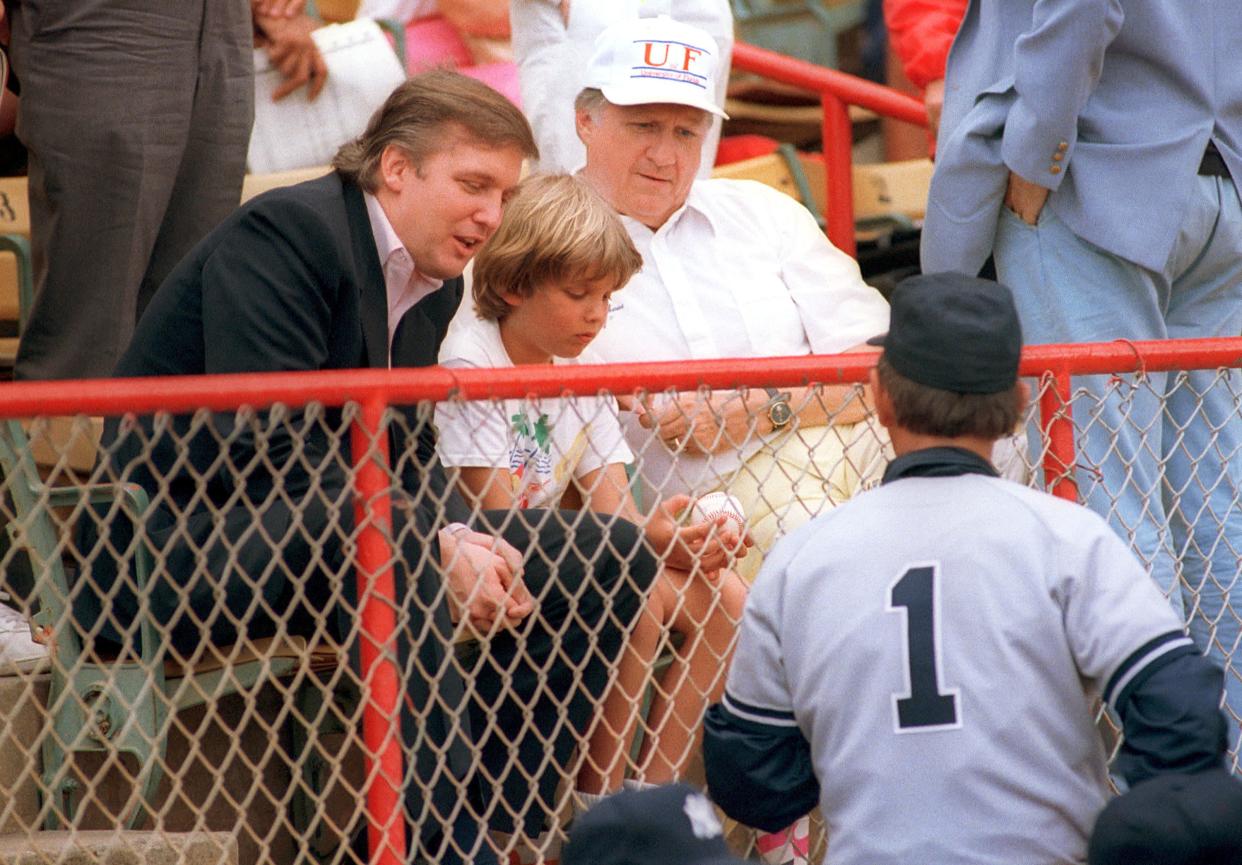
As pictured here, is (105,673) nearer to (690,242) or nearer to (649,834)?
(649,834)

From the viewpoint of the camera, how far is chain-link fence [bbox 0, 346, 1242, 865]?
2.70 metres

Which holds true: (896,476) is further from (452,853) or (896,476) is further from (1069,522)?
(452,853)

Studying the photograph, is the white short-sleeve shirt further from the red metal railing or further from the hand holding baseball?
the red metal railing

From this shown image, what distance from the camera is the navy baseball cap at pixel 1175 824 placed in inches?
81.7

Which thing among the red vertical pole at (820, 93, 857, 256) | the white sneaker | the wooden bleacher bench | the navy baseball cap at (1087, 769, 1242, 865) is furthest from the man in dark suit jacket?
the red vertical pole at (820, 93, 857, 256)

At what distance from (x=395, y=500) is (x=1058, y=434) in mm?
1132

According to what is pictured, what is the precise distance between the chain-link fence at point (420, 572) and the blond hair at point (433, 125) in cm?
50

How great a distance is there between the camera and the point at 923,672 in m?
2.30

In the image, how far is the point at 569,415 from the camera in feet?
11.8

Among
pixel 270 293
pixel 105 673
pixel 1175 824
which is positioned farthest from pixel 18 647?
pixel 1175 824

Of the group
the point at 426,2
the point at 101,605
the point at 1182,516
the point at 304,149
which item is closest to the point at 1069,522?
the point at 1182,516

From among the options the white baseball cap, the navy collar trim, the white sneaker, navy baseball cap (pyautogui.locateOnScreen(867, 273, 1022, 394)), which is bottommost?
the white sneaker

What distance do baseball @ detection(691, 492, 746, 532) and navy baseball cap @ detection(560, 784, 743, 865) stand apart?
121 cm

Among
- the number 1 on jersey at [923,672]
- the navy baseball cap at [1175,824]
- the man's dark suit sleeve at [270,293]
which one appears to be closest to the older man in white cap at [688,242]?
the man's dark suit sleeve at [270,293]
